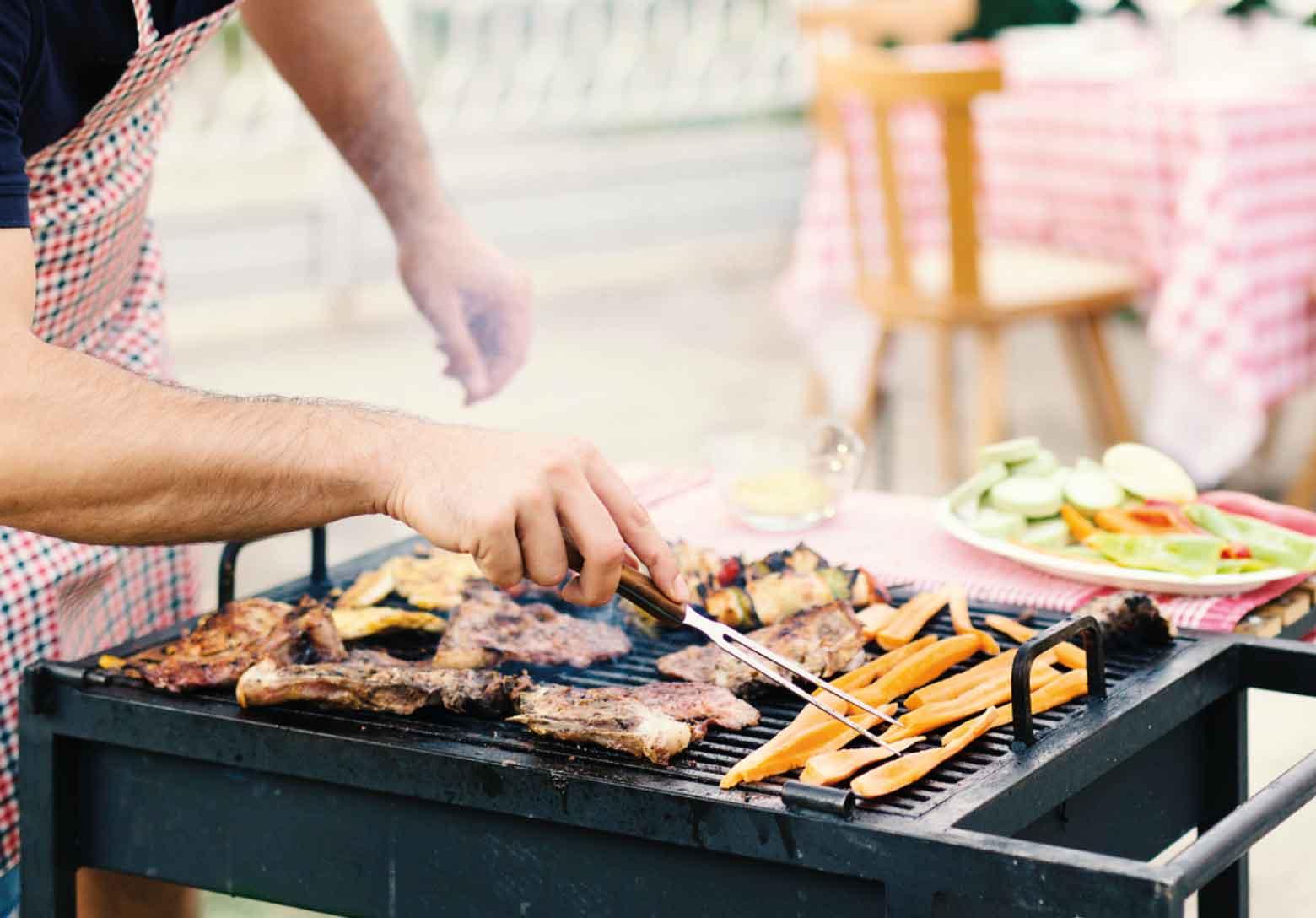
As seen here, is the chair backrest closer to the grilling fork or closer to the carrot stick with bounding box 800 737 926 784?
the grilling fork

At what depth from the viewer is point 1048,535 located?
2232 mm

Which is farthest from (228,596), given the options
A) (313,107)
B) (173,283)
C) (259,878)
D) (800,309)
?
(173,283)

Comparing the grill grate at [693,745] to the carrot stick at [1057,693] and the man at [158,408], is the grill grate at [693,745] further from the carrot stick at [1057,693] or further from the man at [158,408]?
the man at [158,408]

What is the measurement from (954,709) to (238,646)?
0.75 metres

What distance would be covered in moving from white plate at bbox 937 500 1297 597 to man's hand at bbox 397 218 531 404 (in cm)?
66

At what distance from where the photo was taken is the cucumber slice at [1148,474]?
230 cm

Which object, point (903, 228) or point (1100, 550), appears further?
point (903, 228)

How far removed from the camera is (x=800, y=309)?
5625mm

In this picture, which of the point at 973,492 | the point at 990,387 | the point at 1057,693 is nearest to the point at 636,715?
the point at 1057,693

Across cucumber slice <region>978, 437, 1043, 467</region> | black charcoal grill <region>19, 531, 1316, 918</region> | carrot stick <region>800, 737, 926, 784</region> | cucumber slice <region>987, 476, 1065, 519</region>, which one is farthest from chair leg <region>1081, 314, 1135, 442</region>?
carrot stick <region>800, 737, 926, 784</region>

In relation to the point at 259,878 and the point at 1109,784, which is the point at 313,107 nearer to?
the point at 259,878

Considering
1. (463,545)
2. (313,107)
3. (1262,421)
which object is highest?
(313,107)

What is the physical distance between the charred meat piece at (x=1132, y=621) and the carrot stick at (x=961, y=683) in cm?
11

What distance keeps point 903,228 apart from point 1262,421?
115cm
